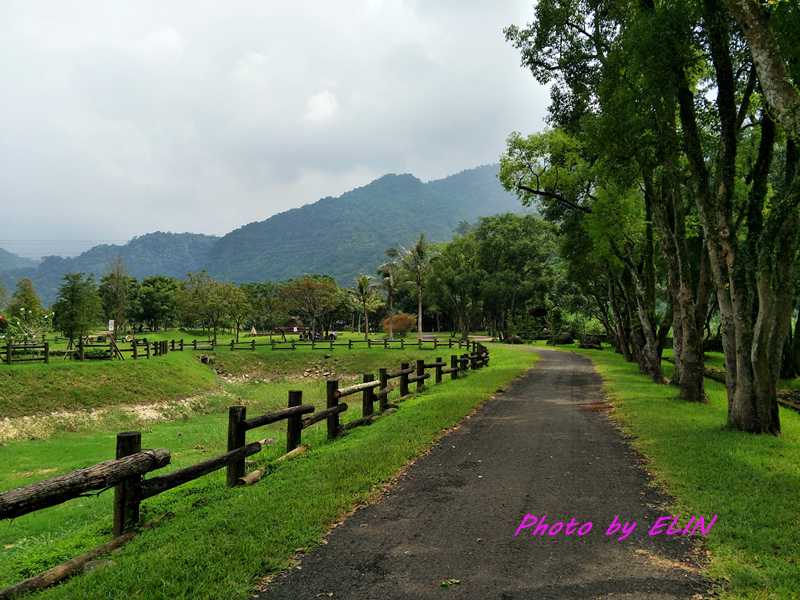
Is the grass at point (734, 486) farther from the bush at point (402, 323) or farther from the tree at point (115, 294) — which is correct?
the tree at point (115, 294)

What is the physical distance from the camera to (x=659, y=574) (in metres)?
3.93

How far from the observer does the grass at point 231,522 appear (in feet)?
12.7

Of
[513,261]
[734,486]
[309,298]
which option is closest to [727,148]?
[734,486]

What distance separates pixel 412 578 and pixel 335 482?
2.59 metres

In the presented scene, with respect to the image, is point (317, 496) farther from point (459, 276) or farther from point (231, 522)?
point (459, 276)

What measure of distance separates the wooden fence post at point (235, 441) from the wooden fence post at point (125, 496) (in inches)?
Answer: 61.2

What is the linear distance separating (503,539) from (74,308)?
37.7 m

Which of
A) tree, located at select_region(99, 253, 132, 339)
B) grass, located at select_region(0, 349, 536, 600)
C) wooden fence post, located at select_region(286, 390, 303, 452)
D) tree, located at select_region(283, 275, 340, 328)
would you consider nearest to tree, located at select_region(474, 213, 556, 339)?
tree, located at select_region(283, 275, 340, 328)

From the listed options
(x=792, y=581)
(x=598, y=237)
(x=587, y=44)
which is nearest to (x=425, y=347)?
(x=598, y=237)

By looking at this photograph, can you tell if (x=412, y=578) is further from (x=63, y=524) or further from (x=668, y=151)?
(x=668, y=151)

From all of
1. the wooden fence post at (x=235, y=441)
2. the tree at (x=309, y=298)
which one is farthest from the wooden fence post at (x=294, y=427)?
the tree at (x=309, y=298)

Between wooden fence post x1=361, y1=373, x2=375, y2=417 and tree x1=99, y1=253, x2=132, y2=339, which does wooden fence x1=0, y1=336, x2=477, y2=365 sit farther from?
tree x1=99, y1=253, x2=132, y2=339

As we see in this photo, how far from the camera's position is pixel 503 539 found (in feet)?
15.2

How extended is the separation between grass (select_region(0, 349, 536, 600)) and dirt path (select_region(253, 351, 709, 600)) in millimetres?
328
